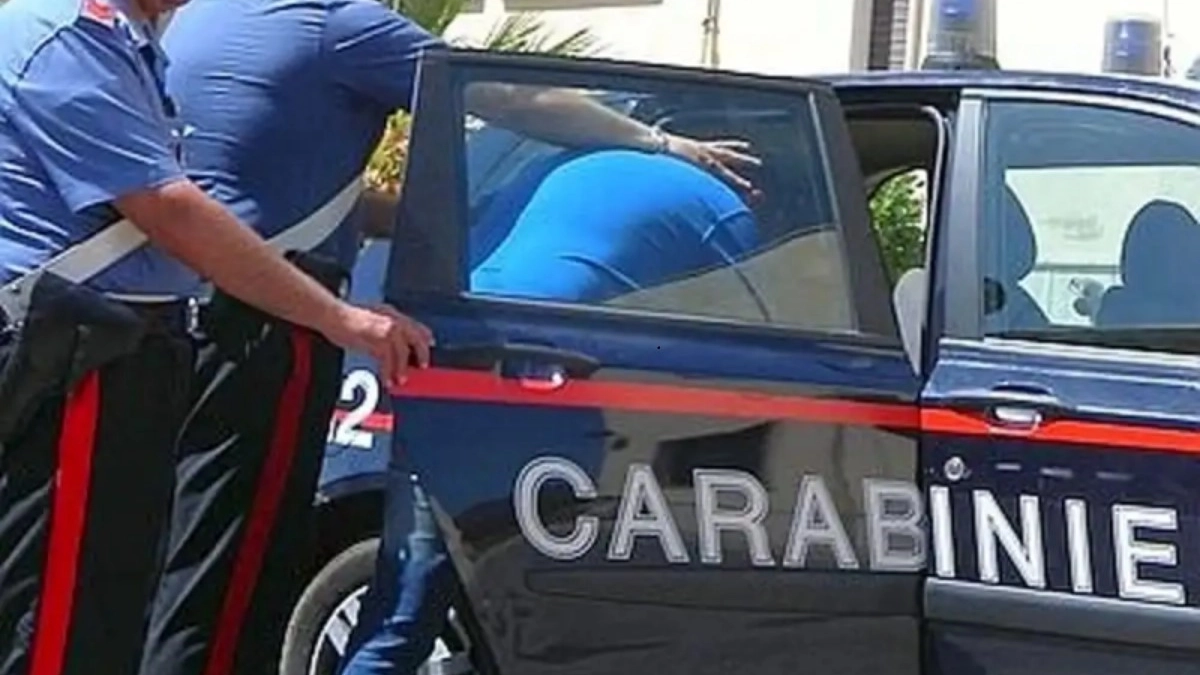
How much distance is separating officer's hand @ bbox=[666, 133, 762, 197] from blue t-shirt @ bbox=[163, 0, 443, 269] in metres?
0.49

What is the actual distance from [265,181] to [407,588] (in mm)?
763

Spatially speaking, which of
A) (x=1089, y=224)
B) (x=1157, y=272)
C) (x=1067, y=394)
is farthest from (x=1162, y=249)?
(x=1067, y=394)

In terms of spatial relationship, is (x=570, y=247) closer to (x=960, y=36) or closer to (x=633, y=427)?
(x=633, y=427)

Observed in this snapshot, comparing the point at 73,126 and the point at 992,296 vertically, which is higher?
the point at 73,126

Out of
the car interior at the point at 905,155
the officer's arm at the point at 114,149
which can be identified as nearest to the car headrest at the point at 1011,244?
the car interior at the point at 905,155

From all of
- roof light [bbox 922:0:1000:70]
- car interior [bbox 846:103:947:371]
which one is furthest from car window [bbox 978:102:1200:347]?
roof light [bbox 922:0:1000:70]

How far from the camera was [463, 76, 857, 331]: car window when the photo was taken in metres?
4.15

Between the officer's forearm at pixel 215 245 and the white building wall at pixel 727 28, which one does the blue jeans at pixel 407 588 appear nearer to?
the officer's forearm at pixel 215 245

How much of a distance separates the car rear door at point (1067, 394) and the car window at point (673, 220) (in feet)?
0.93

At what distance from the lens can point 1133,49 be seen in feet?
17.3

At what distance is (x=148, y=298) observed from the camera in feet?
11.5

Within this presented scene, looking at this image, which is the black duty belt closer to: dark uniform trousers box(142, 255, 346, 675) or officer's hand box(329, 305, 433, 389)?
officer's hand box(329, 305, 433, 389)

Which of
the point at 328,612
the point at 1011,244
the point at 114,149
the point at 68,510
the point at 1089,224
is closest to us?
the point at 114,149

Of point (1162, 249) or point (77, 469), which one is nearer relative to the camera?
point (77, 469)
